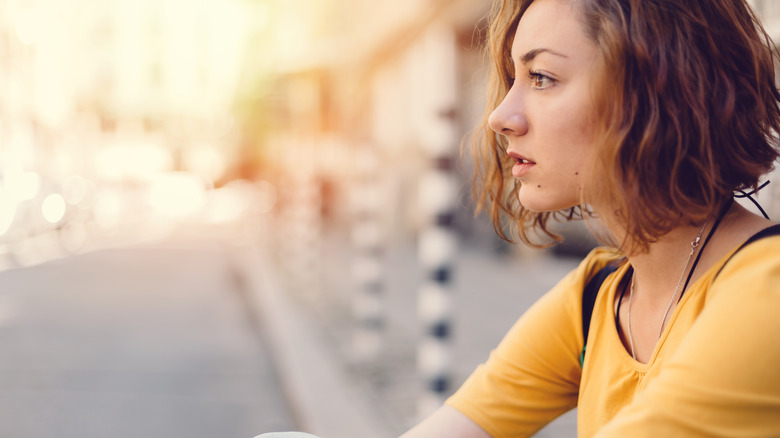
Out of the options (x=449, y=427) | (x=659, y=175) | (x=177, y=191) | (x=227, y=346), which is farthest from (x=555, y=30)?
(x=177, y=191)

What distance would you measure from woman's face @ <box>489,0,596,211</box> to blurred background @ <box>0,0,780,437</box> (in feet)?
1.65

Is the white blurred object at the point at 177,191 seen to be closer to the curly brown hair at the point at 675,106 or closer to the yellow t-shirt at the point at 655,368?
the yellow t-shirt at the point at 655,368

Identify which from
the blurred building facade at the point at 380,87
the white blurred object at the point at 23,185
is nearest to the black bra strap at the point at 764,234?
the blurred building facade at the point at 380,87

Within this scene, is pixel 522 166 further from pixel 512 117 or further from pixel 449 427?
pixel 449 427

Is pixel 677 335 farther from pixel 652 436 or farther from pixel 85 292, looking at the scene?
pixel 85 292

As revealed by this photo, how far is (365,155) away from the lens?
223 inches

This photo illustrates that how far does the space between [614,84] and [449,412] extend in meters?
0.68

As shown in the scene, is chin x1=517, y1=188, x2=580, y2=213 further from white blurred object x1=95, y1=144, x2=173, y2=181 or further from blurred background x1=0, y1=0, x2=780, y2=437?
white blurred object x1=95, y1=144, x2=173, y2=181

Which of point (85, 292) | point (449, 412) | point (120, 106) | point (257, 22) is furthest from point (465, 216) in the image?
point (120, 106)

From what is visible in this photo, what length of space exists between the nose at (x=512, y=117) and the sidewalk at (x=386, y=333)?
232cm

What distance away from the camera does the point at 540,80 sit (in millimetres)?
1230

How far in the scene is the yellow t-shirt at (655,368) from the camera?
0.87 metres

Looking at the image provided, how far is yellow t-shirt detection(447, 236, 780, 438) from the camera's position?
2.86 ft

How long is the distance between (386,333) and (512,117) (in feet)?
15.5
